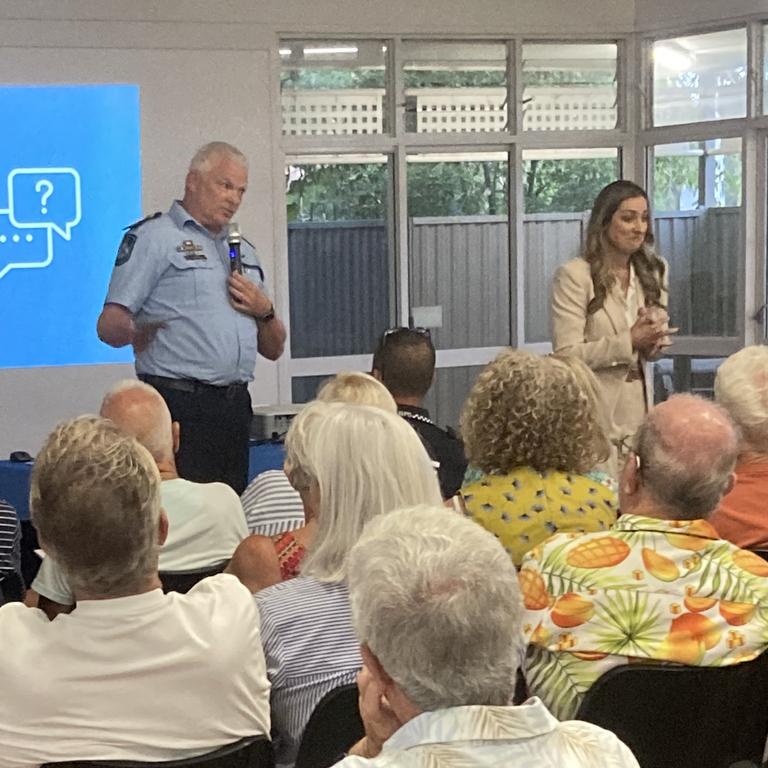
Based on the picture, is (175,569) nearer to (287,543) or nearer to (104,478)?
(287,543)

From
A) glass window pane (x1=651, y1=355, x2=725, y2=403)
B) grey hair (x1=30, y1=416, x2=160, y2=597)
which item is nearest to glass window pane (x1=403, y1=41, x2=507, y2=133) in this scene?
glass window pane (x1=651, y1=355, x2=725, y2=403)

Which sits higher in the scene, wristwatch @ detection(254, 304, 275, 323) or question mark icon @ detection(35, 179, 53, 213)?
question mark icon @ detection(35, 179, 53, 213)

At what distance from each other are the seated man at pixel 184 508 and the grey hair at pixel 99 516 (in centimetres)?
98

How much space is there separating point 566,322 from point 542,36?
3712mm

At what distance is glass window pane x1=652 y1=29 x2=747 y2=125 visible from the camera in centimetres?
765

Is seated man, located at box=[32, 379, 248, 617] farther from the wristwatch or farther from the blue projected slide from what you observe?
the blue projected slide

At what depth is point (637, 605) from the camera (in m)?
2.31

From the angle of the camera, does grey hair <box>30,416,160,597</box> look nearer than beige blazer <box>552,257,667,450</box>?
Yes

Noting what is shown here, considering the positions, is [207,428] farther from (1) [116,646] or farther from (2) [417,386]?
(1) [116,646]

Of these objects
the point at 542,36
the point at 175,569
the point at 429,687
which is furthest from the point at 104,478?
the point at 542,36

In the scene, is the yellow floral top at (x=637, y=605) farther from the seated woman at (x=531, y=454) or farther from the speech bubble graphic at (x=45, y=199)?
the speech bubble graphic at (x=45, y=199)

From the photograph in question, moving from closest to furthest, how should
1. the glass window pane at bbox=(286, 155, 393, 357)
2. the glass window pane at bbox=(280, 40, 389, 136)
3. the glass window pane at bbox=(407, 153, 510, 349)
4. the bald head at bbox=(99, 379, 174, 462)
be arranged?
the bald head at bbox=(99, 379, 174, 462) < the glass window pane at bbox=(280, 40, 389, 136) < the glass window pane at bbox=(286, 155, 393, 357) < the glass window pane at bbox=(407, 153, 510, 349)

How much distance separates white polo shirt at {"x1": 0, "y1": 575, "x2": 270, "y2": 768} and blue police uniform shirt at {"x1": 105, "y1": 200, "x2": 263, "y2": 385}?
110 inches

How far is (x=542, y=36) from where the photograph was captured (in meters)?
7.96
